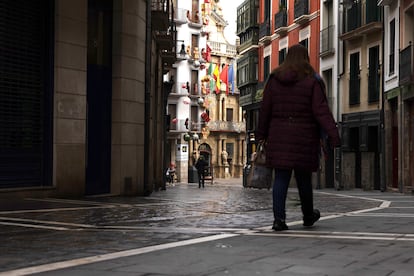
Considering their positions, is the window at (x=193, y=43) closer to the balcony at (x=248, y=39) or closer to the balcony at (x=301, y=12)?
the balcony at (x=248, y=39)

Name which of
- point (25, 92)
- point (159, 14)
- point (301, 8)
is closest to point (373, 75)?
point (301, 8)

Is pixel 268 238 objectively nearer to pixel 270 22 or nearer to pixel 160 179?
pixel 160 179

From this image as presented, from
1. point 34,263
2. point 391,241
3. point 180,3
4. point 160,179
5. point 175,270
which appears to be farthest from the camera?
point 180,3

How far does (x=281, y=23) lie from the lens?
41.1 meters

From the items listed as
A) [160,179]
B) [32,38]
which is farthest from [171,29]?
[32,38]

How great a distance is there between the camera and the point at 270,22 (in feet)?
144

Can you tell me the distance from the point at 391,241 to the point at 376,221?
2384 millimetres

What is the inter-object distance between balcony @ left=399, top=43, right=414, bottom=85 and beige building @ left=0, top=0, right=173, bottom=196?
→ 9.68m

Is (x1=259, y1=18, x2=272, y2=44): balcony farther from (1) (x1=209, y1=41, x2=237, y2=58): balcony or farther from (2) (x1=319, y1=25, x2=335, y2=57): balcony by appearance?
(1) (x1=209, y1=41, x2=237, y2=58): balcony

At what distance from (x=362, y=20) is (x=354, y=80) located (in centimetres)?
275

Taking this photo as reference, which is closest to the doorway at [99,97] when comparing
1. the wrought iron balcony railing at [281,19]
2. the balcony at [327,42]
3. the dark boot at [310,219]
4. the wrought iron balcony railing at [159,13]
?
the wrought iron balcony railing at [159,13]

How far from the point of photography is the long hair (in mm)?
7285

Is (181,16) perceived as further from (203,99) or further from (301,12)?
(301,12)

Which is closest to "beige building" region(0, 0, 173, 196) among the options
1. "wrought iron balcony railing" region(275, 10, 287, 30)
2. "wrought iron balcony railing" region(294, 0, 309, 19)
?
"wrought iron balcony railing" region(294, 0, 309, 19)
